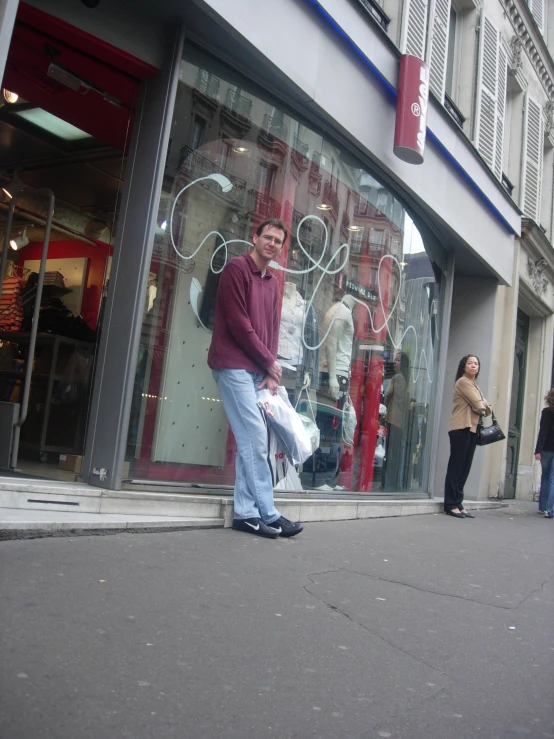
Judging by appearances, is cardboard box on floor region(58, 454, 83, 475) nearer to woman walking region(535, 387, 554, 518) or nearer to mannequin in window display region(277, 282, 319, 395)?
mannequin in window display region(277, 282, 319, 395)

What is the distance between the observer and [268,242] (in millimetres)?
5344

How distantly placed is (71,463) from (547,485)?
7300mm

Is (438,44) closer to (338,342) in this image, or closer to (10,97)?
(338,342)

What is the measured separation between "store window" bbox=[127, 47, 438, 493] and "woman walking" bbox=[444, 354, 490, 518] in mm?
577

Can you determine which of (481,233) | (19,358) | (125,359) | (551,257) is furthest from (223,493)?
(551,257)

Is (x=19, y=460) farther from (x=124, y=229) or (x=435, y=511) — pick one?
(x=435, y=511)

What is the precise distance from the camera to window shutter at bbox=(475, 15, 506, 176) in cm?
1133

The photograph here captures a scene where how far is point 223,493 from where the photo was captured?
5965 mm

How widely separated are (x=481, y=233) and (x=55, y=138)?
5799 millimetres

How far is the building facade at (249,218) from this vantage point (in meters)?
5.27

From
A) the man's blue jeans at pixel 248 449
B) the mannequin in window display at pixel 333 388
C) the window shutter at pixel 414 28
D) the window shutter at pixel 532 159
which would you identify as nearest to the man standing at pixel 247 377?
the man's blue jeans at pixel 248 449

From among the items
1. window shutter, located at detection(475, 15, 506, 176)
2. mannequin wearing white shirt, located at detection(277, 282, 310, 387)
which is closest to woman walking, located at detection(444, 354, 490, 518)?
mannequin wearing white shirt, located at detection(277, 282, 310, 387)

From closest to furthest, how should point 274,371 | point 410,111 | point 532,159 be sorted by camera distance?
point 274,371 → point 410,111 → point 532,159

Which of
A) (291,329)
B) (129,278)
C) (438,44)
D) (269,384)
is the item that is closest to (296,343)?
(291,329)
